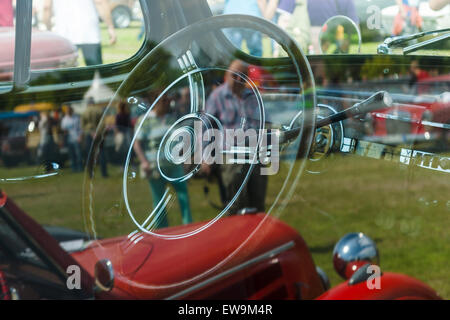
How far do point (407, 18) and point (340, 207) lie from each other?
541mm

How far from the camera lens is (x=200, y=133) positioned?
141cm

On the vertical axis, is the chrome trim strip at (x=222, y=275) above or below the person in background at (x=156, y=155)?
below

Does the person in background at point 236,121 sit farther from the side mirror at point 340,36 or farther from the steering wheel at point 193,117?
the side mirror at point 340,36

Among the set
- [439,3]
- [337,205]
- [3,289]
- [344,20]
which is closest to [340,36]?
[344,20]

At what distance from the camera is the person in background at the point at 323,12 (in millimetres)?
1494

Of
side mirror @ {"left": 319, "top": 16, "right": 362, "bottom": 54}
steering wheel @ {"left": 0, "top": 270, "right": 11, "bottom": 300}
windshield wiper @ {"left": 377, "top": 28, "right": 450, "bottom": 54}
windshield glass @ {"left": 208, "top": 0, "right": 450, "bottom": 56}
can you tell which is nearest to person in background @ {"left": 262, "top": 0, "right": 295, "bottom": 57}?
windshield glass @ {"left": 208, "top": 0, "right": 450, "bottom": 56}

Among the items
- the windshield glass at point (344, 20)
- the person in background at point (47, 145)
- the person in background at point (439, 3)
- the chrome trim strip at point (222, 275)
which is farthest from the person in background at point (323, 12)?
the person in background at point (47, 145)

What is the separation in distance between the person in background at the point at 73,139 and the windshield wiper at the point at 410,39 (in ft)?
2.65

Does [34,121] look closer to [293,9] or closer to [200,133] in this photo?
[200,133]

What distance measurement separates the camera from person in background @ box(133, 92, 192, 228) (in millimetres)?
1403

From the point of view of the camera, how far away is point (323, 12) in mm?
1524
